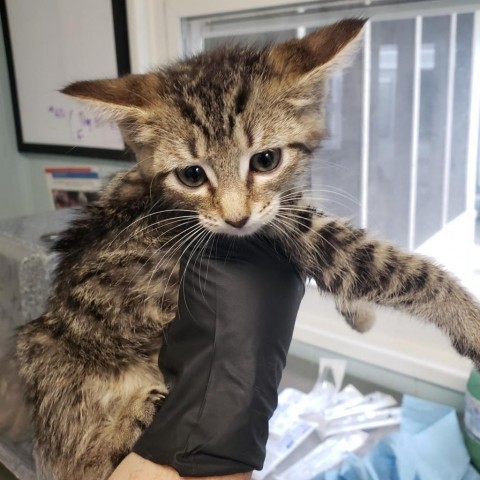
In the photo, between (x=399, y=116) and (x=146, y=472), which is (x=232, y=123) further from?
(x=399, y=116)

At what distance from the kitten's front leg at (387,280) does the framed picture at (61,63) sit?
2.91 feet

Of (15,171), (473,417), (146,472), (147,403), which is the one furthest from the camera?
(15,171)

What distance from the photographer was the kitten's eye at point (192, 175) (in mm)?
764

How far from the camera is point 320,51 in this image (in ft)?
2.45

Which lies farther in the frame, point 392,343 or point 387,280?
point 392,343

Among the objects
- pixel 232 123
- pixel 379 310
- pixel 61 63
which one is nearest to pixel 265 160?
pixel 232 123

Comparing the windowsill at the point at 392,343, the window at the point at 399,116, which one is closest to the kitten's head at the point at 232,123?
the window at the point at 399,116

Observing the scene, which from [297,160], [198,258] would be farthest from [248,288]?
[297,160]

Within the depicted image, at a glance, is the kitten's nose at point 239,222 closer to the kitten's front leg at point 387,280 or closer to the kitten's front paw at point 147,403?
the kitten's front leg at point 387,280

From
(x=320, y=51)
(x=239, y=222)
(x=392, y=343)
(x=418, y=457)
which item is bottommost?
(x=418, y=457)

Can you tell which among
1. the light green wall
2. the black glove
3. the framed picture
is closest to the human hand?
the black glove

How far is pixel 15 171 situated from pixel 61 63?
1.76 ft

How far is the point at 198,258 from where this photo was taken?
2.56 ft

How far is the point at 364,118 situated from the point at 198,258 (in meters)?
0.84
